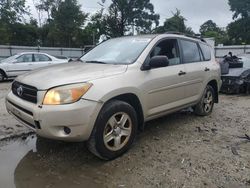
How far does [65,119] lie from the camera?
3.45 m

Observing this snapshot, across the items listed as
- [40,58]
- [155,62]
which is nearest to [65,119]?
[155,62]

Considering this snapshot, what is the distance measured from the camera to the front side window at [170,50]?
16.2 ft

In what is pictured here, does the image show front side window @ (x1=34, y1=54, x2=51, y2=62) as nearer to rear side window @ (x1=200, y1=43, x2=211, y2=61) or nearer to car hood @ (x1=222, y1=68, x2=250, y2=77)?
car hood @ (x1=222, y1=68, x2=250, y2=77)

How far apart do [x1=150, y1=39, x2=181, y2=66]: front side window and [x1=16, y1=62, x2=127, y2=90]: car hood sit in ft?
3.28

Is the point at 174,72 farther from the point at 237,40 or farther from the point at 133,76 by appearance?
the point at 237,40

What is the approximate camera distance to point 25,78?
4055mm

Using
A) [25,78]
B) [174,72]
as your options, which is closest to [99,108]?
[25,78]

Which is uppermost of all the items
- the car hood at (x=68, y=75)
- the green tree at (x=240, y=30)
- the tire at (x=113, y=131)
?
the green tree at (x=240, y=30)

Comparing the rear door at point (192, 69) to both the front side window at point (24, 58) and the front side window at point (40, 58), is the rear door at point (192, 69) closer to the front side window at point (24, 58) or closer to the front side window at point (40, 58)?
the front side window at point (24, 58)

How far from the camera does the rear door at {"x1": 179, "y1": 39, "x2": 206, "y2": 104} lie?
17.6ft

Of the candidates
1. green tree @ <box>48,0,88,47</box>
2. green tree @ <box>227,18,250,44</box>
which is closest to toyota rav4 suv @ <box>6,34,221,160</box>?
green tree @ <box>48,0,88,47</box>

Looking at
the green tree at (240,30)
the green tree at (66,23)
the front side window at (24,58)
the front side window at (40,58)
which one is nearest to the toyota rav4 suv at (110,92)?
the front side window at (24,58)

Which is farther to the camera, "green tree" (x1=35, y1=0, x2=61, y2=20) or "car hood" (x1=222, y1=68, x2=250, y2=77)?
"green tree" (x1=35, y1=0, x2=61, y2=20)

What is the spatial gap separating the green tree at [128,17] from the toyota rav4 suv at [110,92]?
48.6 meters
